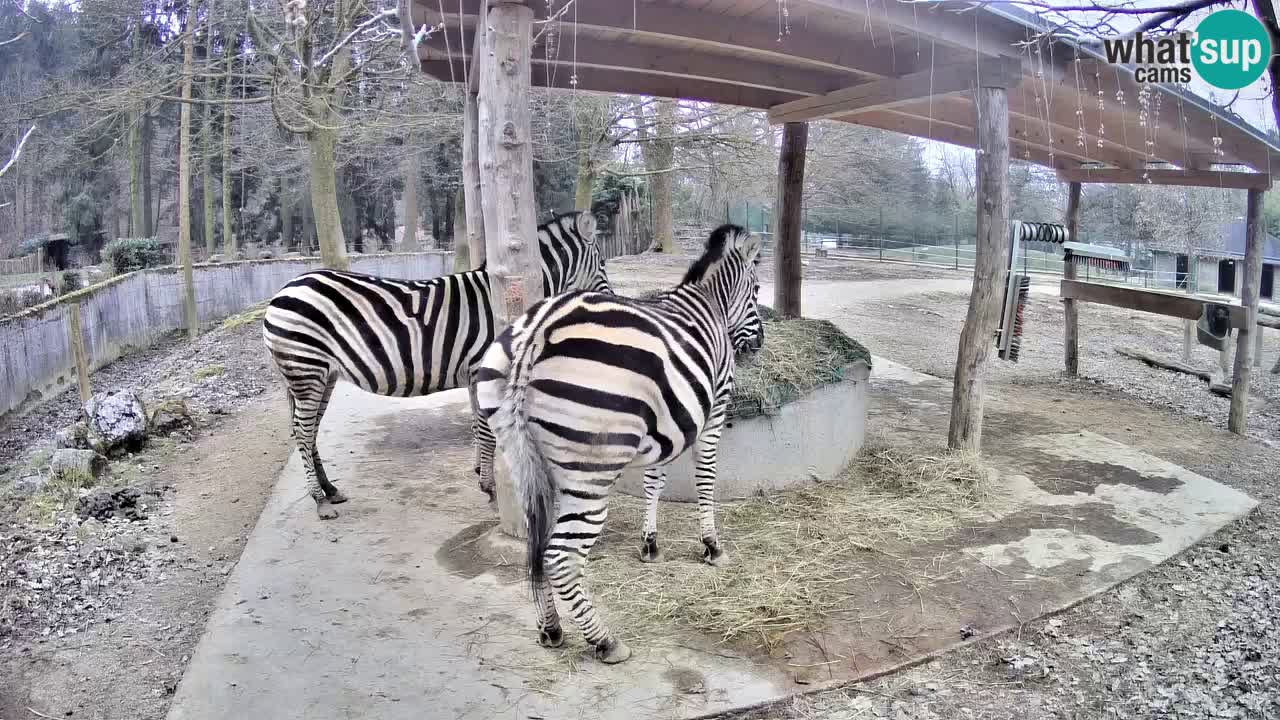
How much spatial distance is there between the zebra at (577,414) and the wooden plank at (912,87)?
3.68m

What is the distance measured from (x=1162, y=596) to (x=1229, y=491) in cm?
228

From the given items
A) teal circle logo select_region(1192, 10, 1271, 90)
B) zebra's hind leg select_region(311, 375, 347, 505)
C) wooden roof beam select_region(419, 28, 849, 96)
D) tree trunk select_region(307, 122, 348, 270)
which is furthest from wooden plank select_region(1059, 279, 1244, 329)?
tree trunk select_region(307, 122, 348, 270)

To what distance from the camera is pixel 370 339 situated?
5.30 m

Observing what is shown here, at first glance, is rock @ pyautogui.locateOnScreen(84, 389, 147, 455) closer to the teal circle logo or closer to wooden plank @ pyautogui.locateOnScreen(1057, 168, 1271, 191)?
the teal circle logo

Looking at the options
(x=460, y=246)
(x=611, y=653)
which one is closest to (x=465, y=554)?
(x=611, y=653)

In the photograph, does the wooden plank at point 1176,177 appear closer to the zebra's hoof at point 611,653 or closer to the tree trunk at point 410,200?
the zebra's hoof at point 611,653

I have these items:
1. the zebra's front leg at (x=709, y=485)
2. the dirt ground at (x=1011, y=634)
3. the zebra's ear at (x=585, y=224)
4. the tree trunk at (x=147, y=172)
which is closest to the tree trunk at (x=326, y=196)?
the dirt ground at (x=1011, y=634)

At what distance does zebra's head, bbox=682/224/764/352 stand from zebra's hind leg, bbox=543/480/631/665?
1.86m

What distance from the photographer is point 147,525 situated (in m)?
5.42

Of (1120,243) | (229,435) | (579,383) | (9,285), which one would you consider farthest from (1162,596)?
(1120,243)

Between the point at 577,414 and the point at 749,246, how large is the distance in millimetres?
2287

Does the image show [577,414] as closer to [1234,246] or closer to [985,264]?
[985,264]

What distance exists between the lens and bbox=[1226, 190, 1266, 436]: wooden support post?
778 centimetres

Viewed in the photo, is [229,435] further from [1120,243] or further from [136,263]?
[1120,243]
